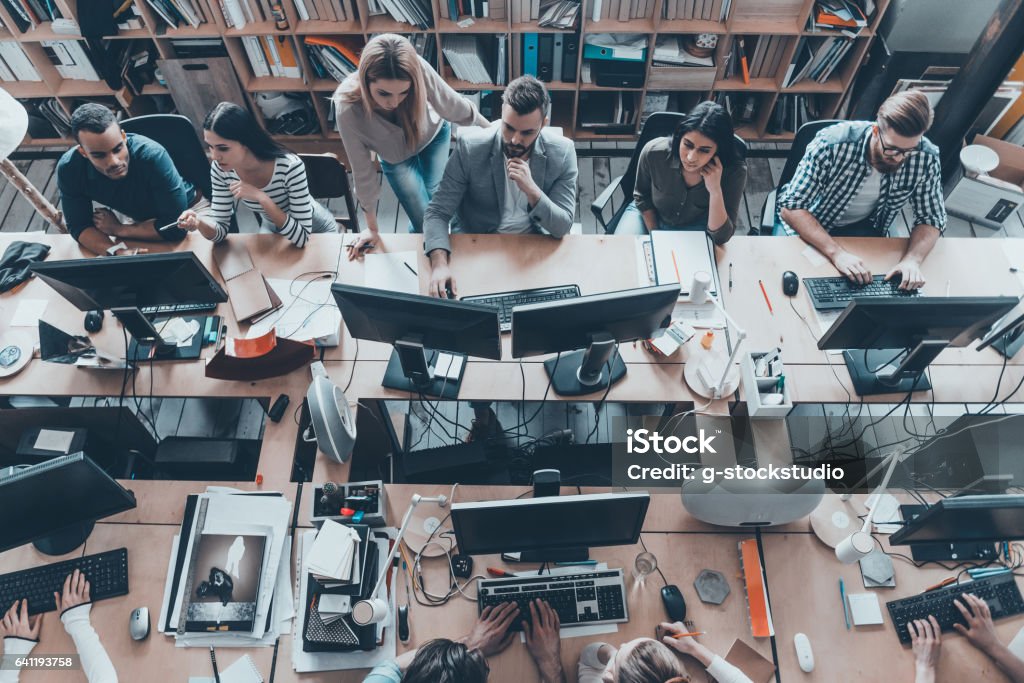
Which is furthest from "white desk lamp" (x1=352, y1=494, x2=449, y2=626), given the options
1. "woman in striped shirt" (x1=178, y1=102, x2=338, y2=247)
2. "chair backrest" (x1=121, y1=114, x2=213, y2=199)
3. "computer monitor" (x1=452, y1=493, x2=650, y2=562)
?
"chair backrest" (x1=121, y1=114, x2=213, y2=199)

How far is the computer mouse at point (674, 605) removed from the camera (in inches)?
73.3

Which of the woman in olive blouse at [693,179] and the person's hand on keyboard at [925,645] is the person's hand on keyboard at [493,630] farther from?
the woman in olive blouse at [693,179]

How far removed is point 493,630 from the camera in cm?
183

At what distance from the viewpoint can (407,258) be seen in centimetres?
251

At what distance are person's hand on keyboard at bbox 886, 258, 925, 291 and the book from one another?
2.29 m

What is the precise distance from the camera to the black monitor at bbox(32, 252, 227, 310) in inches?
79.0

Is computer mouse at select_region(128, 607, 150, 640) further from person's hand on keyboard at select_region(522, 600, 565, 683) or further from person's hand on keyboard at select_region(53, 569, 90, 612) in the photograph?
person's hand on keyboard at select_region(522, 600, 565, 683)

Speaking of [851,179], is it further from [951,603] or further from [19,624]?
[19,624]

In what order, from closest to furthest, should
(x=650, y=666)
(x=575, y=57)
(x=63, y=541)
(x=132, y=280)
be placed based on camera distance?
(x=650, y=666)
(x=63, y=541)
(x=132, y=280)
(x=575, y=57)

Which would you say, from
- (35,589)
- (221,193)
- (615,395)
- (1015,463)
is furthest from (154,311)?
(1015,463)

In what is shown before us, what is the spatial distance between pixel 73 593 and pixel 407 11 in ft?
9.28

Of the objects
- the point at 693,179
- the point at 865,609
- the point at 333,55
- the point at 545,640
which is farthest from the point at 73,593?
the point at 333,55

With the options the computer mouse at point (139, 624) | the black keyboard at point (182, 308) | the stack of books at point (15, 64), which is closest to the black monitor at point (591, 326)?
the black keyboard at point (182, 308)

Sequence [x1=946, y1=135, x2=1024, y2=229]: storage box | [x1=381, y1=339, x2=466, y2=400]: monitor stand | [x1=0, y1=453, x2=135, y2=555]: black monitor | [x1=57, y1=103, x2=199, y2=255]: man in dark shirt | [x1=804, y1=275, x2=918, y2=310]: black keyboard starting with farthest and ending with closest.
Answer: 1. [x1=946, y1=135, x2=1024, y2=229]: storage box
2. [x1=57, y1=103, x2=199, y2=255]: man in dark shirt
3. [x1=804, y1=275, x2=918, y2=310]: black keyboard
4. [x1=381, y1=339, x2=466, y2=400]: monitor stand
5. [x1=0, y1=453, x2=135, y2=555]: black monitor
